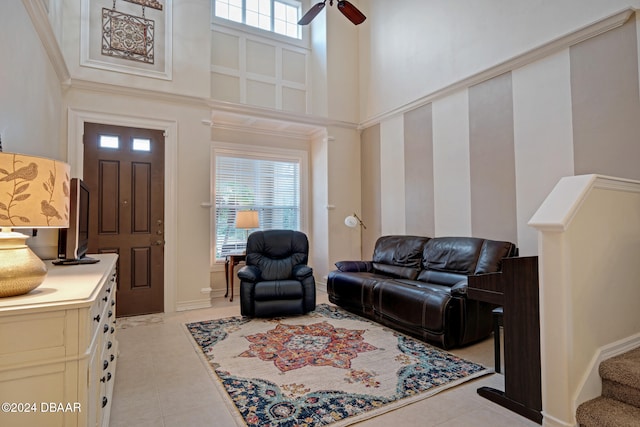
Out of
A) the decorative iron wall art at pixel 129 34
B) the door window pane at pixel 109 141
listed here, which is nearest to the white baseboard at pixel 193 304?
the door window pane at pixel 109 141

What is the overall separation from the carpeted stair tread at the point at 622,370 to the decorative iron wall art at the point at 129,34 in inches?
214

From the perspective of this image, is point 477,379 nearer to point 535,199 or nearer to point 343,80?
point 535,199

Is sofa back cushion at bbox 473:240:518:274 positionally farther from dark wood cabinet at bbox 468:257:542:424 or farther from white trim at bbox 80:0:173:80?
white trim at bbox 80:0:173:80

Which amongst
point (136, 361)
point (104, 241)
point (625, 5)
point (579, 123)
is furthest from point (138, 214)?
point (625, 5)

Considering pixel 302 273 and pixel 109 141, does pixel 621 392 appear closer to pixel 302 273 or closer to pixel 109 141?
pixel 302 273

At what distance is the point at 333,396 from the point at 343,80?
5054 millimetres

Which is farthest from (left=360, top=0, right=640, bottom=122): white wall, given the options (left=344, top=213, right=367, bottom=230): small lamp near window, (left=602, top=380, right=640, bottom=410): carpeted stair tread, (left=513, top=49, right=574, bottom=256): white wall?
(left=602, top=380, right=640, bottom=410): carpeted stair tread

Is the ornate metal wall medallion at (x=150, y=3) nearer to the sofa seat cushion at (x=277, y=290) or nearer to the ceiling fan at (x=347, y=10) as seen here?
the ceiling fan at (x=347, y=10)

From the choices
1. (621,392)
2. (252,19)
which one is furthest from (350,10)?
(621,392)

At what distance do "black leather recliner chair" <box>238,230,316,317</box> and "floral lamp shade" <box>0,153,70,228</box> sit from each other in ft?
9.05

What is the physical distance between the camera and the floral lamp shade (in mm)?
1188

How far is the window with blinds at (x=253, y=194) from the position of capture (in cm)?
552

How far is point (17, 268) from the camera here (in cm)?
123

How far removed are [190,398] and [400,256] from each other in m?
3.03
